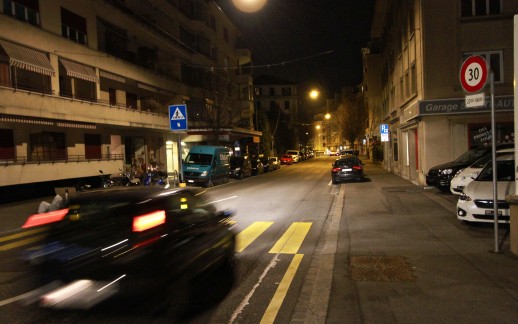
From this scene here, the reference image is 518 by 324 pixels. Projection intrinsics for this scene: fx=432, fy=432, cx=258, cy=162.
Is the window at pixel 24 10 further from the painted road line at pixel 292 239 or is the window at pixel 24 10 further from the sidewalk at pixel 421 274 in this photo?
the sidewalk at pixel 421 274

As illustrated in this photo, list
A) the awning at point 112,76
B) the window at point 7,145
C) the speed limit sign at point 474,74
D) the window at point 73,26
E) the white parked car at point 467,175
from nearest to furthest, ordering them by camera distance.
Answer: the speed limit sign at point 474,74, the white parked car at point 467,175, the window at point 7,145, the window at point 73,26, the awning at point 112,76

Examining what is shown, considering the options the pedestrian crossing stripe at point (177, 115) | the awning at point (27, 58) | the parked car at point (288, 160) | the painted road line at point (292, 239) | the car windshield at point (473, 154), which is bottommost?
the painted road line at point (292, 239)

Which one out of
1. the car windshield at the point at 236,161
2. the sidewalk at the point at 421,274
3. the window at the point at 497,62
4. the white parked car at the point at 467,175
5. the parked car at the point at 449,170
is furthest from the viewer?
the car windshield at the point at 236,161

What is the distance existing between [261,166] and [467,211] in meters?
30.5

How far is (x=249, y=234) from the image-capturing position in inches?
393

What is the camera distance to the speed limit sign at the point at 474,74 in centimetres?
720

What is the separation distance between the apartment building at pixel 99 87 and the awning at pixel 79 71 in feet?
0.22

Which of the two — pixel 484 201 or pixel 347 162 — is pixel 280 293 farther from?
pixel 347 162

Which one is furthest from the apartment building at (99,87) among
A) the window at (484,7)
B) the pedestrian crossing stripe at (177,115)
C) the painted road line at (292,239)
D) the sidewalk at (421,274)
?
the window at (484,7)

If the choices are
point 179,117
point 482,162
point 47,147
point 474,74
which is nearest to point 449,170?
point 482,162

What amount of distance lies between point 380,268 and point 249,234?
3964mm

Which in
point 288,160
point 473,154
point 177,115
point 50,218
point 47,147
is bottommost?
point 288,160

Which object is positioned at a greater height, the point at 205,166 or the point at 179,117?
the point at 179,117

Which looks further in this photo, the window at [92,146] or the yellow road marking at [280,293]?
the window at [92,146]
